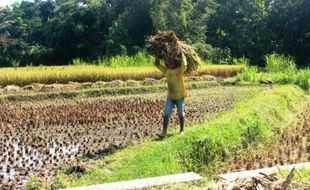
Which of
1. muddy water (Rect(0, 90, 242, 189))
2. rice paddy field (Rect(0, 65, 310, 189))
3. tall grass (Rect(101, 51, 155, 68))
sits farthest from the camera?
tall grass (Rect(101, 51, 155, 68))

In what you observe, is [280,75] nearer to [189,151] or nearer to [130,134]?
[130,134]

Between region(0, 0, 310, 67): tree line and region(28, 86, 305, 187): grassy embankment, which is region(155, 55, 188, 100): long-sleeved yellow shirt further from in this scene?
region(0, 0, 310, 67): tree line

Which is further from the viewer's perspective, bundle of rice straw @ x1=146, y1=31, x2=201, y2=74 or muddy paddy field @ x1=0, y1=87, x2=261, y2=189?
bundle of rice straw @ x1=146, y1=31, x2=201, y2=74

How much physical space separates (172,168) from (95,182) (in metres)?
1.22

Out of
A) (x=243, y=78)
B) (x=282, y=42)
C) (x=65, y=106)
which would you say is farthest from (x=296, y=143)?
(x=282, y=42)

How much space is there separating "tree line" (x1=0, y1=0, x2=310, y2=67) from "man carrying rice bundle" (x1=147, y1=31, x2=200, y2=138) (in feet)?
63.9

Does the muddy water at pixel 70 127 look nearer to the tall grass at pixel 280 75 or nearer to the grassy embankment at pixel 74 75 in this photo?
the tall grass at pixel 280 75

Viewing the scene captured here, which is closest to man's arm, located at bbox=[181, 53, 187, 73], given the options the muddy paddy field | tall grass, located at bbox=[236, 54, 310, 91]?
the muddy paddy field

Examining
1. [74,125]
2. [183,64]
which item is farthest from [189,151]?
[74,125]

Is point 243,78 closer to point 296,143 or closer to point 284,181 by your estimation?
point 296,143

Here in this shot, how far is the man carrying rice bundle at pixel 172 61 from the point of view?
7957 mm

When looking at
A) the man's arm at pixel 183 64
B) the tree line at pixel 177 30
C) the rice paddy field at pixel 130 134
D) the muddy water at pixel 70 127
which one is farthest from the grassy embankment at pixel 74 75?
the man's arm at pixel 183 64

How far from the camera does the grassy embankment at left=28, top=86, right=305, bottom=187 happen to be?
20.0 ft

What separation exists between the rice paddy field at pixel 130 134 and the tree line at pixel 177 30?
40.9 feet
